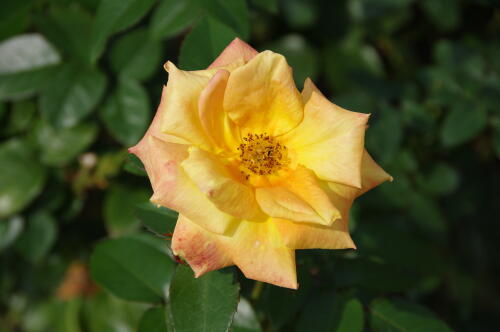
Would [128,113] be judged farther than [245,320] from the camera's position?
Yes

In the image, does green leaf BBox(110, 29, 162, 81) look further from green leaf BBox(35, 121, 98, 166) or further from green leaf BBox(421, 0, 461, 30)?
green leaf BBox(421, 0, 461, 30)

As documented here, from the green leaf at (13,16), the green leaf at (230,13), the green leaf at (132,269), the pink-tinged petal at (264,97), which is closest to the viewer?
the pink-tinged petal at (264,97)

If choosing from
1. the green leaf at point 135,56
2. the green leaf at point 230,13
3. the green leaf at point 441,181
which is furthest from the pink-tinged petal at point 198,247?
the green leaf at point 441,181

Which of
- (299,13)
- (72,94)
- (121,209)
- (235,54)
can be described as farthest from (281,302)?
(299,13)

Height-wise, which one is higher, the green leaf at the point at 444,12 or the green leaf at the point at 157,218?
the green leaf at the point at 444,12

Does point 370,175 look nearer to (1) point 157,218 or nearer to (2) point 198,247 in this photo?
(2) point 198,247

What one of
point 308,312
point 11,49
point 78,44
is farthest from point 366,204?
point 11,49

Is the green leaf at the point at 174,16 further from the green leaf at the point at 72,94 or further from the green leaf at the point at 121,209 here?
the green leaf at the point at 121,209
